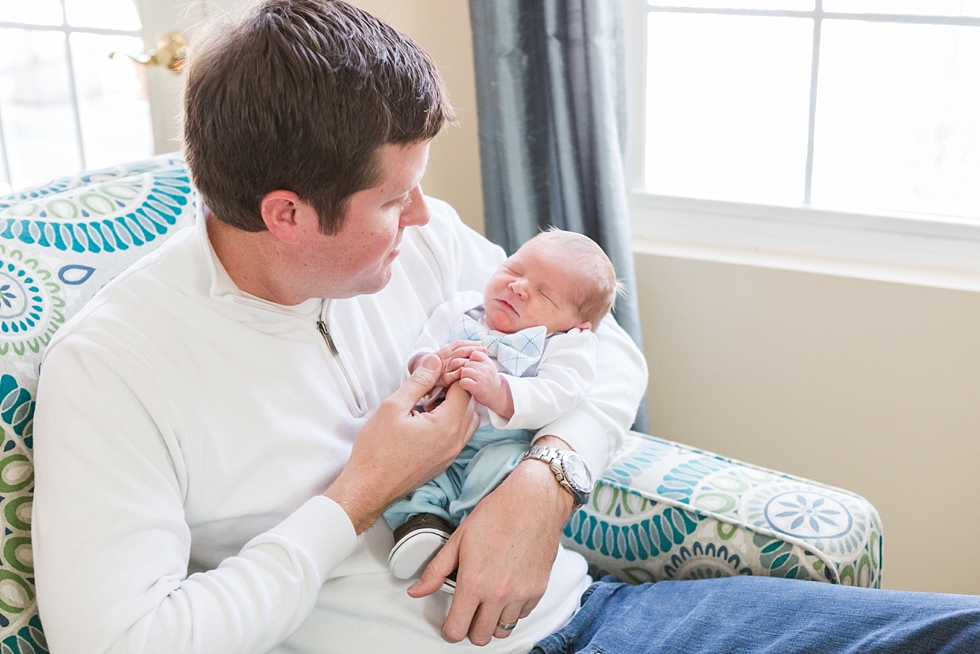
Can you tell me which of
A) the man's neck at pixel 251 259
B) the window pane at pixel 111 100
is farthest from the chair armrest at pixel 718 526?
the window pane at pixel 111 100

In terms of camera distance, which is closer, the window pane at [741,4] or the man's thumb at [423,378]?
the man's thumb at [423,378]

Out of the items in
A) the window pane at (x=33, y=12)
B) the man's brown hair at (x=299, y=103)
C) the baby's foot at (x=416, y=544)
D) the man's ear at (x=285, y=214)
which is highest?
the window pane at (x=33, y=12)

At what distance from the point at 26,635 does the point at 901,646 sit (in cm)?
106

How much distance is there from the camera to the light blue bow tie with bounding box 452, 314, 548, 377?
1.39 meters

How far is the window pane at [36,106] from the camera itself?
2.30 m

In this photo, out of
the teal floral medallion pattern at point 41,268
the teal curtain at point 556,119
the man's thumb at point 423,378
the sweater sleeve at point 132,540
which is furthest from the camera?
the teal curtain at point 556,119

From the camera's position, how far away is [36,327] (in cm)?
119

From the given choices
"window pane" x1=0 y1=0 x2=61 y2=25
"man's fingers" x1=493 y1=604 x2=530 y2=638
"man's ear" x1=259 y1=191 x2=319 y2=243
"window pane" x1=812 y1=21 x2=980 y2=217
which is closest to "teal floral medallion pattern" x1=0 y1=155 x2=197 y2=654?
"man's ear" x1=259 y1=191 x2=319 y2=243

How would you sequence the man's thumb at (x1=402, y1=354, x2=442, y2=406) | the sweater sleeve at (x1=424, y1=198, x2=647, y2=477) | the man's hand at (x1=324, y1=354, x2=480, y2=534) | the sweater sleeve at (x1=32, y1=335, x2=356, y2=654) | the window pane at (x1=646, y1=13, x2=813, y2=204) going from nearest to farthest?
the sweater sleeve at (x1=32, y1=335, x2=356, y2=654), the man's hand at (x1=324, y1=354, x2=480, y2=534), the man's thumb at (x1=402, y1=354, x2=442, y2=406), the sweater sleeve at (x1=424, y1=198, x2=647, y2=477), the window pane at (x1=646, y1=13, x2=813, y2=204)

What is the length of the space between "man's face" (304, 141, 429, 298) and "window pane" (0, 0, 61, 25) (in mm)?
1475

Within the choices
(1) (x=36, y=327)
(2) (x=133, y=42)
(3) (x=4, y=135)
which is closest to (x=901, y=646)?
(1) (x=36, y=327)

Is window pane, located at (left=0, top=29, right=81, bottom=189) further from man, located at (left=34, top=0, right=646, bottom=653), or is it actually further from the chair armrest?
the chair armrest

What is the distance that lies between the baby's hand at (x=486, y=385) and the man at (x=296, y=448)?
0.03m

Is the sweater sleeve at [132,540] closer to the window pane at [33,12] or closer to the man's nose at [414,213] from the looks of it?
Result: the man's nose at [414,213]
